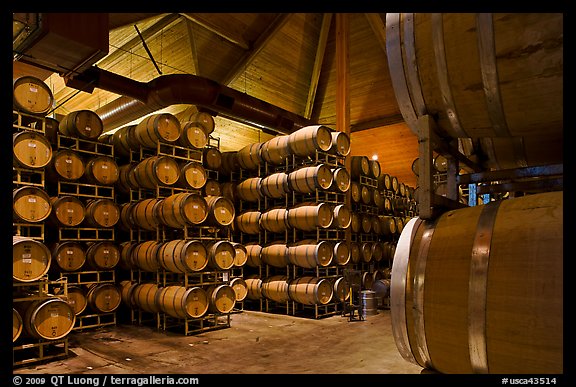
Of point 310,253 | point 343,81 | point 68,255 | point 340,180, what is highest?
point 343,81

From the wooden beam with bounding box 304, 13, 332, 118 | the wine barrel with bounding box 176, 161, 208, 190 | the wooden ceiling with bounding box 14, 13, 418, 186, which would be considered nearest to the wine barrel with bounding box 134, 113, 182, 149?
the wine barrel with bounding box 176, 161, 208, 190

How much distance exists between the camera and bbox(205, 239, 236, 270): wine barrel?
8.42 m

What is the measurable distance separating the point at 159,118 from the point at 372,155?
9460mm

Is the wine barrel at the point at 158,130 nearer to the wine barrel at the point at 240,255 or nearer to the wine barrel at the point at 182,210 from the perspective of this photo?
the wine barrel at the point at 182,210

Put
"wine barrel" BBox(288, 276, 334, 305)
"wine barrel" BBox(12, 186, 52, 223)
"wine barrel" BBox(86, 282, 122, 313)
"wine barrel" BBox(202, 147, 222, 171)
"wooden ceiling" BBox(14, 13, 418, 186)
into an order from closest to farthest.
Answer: "wine barrel" BBox(12, 186, 52, 223) < "wine barrel" BBox(86, 282, 122, 313) < "wine barrel" BBox(288, 276, 334, 305) < "wine barrel" BBox(202, 147, 222, 171) < "wooden ceiling" BBox(14, 13, 418, 186)

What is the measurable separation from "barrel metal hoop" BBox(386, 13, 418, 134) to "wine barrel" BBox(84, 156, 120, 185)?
7.89m

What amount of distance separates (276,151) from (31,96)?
5.29m

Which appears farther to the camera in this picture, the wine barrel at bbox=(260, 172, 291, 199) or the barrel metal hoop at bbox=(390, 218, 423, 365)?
the wine barrel at bbox=(260, 172, 291, 199)

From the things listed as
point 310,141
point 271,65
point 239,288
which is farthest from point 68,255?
point 271,65

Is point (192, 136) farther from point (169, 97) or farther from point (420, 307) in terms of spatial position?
point (420, 307)

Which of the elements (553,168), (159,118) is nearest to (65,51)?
(159,118)

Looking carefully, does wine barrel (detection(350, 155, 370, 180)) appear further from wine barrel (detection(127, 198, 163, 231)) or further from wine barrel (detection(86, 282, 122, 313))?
wine barrel (detection(86, 282, 122, 313))

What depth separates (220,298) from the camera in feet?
27.2

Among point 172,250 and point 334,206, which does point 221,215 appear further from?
point 334,206
